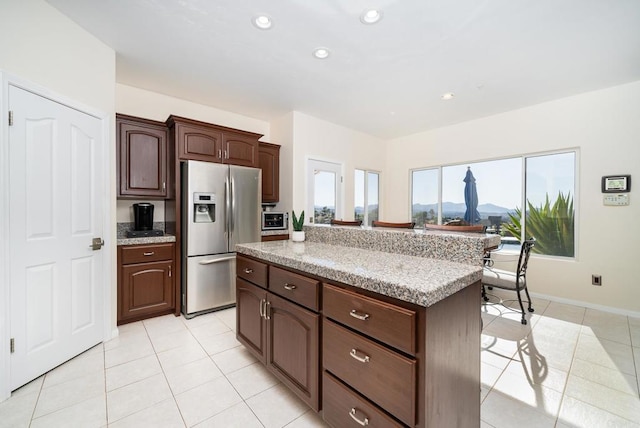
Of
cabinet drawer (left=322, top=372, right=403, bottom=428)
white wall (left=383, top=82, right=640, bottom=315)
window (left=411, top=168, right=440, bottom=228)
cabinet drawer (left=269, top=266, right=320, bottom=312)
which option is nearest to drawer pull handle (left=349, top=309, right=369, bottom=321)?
cabinet drawer (left=269, top=266, right=320, bottom=312)

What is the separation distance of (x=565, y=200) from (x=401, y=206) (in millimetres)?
2432

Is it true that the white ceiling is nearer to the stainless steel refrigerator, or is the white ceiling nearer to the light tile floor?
the stainless steel refrigerator

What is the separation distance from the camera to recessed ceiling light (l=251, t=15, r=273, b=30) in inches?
78.7

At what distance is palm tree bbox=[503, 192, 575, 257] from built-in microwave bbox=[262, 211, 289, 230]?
3.51 metres

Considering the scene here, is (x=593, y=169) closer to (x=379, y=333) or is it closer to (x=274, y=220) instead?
(x=379, y=333)

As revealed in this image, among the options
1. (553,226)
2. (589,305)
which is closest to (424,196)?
(553,226)

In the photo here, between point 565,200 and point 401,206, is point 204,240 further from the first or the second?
point 565,200

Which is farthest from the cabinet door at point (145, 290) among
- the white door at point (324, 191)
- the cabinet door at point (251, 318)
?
the white door at point (324, 191)

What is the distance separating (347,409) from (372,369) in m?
0.30

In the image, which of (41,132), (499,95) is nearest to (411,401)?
(41,132)

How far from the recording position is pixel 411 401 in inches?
37.7

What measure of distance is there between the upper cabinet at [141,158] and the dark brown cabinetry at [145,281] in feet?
2.10

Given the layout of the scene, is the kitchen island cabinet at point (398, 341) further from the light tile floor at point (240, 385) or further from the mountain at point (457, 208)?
the mountain at point (457, 208)

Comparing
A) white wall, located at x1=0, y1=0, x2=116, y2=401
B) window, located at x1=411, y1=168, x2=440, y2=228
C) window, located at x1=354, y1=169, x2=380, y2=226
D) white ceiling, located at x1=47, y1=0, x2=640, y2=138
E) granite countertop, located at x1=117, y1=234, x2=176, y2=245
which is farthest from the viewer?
window, located at x1=354, y1=169, x2=380, y2=226
